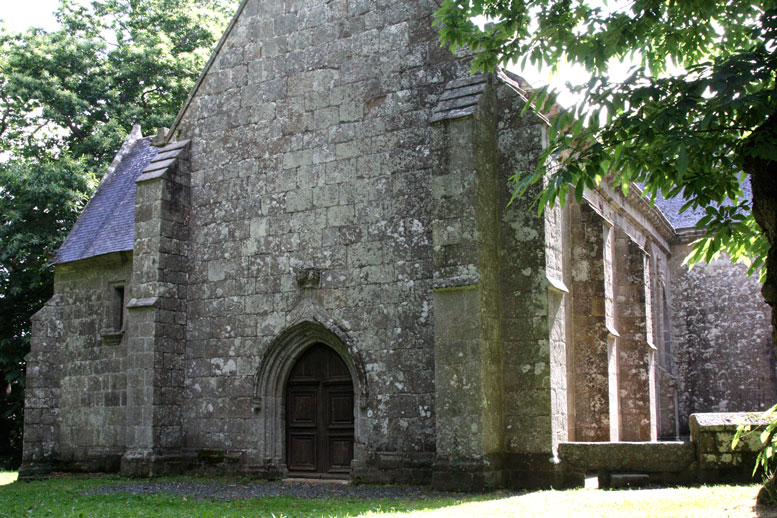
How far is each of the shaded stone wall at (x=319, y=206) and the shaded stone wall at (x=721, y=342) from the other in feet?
37.6

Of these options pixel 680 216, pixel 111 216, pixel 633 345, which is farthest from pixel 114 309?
pixel 680 216

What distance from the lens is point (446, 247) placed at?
1123cm

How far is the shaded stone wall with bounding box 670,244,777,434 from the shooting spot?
2012cm

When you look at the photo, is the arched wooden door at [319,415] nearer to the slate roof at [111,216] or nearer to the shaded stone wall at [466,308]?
the shaded stone wall at [466,308]

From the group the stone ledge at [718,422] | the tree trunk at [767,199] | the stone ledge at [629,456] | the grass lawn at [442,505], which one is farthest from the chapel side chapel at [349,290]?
the tree trunk at [767,199]

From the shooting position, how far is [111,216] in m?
17.5

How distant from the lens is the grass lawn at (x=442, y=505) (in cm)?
826

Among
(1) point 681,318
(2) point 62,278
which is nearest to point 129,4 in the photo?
(2) point 62,278

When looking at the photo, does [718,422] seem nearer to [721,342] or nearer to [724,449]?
[724,449]

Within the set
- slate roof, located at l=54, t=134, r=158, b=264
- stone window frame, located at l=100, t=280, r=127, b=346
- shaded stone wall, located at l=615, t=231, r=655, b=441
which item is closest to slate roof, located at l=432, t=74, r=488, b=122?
shaded stone wall, located at l=615, t=231, r=655, b=441

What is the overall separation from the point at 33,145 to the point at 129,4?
22.9 ft

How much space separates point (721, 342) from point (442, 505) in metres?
14.1

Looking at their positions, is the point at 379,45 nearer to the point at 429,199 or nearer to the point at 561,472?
the point at 429,199

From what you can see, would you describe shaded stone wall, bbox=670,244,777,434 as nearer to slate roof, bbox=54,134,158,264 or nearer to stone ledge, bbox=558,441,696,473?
stone ledge, bbox=558,441,696,473
